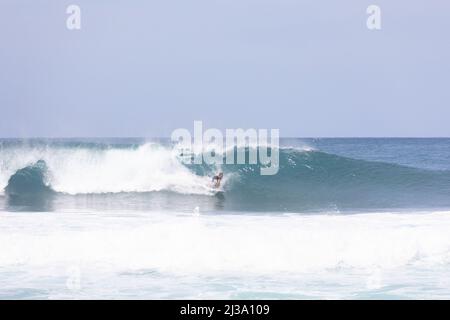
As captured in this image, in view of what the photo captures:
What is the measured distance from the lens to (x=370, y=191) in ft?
65.6

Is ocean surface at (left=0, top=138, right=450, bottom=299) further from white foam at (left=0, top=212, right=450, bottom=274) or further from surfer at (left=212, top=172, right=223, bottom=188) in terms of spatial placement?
surfer at (left=212, top=172, right=223, bottom=188)

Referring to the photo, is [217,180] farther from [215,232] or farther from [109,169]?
[215,232]

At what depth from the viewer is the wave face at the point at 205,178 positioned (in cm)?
1869

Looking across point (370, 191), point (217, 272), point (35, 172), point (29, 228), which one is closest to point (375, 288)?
point (217, 272)

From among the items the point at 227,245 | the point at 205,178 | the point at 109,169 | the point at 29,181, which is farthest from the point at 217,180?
the point at 227,245

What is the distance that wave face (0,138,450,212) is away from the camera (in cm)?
1869

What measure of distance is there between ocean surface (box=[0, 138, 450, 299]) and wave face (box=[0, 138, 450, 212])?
6 cm

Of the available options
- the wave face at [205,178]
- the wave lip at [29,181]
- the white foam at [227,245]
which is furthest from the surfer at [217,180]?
the white foam at [227,245]

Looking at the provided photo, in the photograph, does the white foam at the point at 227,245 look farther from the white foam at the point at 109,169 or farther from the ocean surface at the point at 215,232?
the white foam at the point at 109,169

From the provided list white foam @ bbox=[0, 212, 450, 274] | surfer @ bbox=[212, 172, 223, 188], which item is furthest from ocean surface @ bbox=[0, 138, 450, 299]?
surfer @ bbox=[212, 172, 223, 188]

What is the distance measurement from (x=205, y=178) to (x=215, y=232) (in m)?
10.0

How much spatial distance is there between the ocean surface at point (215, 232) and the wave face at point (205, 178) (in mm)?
64

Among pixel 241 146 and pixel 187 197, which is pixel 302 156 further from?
pixel 187 197

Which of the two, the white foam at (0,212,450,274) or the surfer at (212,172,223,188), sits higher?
the surfer at (212,172,223,188)
